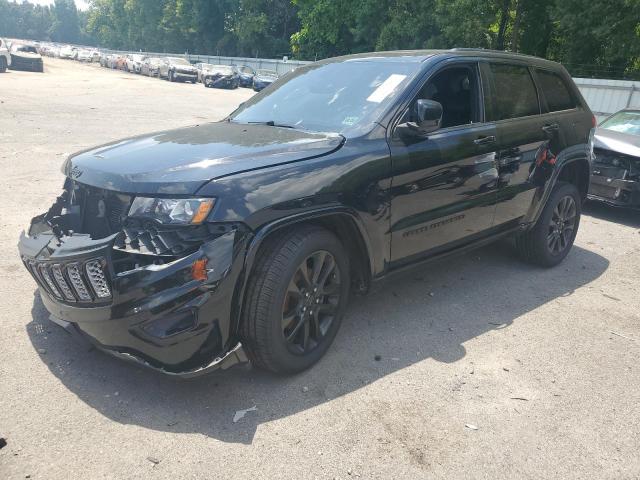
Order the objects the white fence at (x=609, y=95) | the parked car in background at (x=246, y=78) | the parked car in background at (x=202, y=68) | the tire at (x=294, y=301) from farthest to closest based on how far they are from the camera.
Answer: the parked car in background at (x=246, y=78) → the parked car in background at (x=202, y=68) → the white fence at (x=609, y=95) → the tire at (x=294, y=301)

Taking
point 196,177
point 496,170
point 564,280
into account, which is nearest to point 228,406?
point 196,177

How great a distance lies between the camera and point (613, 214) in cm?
813

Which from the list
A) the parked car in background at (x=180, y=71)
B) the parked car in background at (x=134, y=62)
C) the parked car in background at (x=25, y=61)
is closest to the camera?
the parked car in background at (x=25, y=61)

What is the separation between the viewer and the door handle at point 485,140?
13.5ft

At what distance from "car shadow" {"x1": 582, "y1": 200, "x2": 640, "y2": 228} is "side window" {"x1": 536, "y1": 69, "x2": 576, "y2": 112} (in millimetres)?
2990

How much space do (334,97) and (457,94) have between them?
102cm

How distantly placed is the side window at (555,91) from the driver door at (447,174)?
1.16 metres

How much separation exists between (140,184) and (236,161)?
0.52m

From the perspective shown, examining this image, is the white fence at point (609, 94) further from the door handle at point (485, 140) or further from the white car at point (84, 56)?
the white car at point (84, 56)

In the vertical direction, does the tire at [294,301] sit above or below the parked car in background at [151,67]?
below

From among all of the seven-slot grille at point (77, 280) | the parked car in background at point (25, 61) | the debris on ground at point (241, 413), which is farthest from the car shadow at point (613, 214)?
the parked car in background at point (25, 61)

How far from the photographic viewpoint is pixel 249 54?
59.5 m

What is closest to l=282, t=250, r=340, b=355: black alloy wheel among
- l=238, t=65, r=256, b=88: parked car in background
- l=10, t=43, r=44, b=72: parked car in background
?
l=238, t=65, r=256, b=88: parked car in background

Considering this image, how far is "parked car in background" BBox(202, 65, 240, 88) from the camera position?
33.0 m
